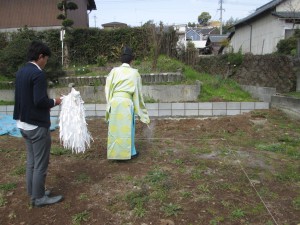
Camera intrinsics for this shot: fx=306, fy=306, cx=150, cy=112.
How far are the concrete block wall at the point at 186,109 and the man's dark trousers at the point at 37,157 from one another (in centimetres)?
422

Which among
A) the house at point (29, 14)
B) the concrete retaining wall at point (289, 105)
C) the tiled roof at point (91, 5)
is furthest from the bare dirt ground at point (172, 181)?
the tiled roof at point (91, 5)

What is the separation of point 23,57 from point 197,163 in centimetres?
579

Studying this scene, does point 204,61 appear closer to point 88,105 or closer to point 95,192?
point 88,105

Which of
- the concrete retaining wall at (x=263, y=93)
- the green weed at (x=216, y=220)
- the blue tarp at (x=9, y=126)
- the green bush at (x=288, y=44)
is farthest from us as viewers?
the green bush at (x=288, y=44)

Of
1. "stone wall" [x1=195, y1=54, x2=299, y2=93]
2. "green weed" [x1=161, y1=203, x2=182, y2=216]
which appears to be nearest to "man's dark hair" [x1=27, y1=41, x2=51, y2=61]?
"green weed" [x1=161, y1=203, x2=182, y2=216]

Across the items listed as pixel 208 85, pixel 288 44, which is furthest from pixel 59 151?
pixel 288 44

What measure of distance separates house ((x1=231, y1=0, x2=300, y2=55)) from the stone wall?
2.63m

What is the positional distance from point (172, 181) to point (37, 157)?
1.55 m

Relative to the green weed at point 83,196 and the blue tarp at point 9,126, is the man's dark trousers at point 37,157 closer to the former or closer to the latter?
the green weed at point 83,196

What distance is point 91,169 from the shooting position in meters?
4.04

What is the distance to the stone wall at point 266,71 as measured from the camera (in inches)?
367

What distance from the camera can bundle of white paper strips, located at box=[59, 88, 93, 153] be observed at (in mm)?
3704

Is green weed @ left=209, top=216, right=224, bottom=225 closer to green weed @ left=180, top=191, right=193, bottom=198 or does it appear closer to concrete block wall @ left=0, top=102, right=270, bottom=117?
green weed @ left=180, top=191, right=193, bottom=198

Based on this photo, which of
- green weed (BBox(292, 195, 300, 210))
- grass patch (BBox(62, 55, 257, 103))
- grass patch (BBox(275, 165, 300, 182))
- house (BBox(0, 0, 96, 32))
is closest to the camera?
green weed (BBox(292, 195, 300, 210))
